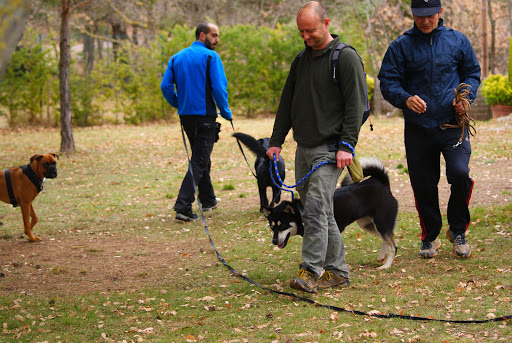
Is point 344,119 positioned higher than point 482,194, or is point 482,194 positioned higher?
A: point 344,119

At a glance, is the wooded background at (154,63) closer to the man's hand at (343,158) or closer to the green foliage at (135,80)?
the green foliage at (135,80)

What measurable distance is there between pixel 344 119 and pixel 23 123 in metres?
18.4

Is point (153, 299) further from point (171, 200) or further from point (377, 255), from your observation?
point (171, 200)

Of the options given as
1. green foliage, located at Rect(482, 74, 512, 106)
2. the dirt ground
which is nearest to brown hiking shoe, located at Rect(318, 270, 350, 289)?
the dirt ground

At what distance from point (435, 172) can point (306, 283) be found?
1.63 m

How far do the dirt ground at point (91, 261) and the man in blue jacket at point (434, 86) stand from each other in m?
2.25

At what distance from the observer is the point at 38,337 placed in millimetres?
3738

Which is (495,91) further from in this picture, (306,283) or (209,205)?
(306,283)

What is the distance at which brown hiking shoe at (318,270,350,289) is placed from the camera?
4.37 m

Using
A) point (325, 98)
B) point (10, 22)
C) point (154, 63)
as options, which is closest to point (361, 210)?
point (325, 98)

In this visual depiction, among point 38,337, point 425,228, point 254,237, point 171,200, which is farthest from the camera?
point 171,200

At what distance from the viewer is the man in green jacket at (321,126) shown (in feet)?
13.1

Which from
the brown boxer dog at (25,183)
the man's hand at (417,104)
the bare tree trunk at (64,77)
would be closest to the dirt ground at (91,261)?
the brown boxer dog at (25,183)

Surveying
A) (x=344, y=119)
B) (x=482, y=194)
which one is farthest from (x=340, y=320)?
(x=482, y=194)
